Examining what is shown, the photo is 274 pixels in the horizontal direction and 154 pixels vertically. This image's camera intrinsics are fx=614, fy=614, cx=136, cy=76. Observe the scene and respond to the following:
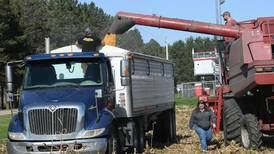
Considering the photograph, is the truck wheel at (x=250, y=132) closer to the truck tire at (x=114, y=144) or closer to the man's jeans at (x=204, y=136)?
the man's jeans at (x=204, y=136)

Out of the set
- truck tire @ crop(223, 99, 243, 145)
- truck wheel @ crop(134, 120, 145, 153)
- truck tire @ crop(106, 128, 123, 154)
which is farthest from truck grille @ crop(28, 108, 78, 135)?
truck tire @ crop(223, 99, 243, 145)

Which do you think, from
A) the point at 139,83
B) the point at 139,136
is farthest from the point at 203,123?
the point at 139,83

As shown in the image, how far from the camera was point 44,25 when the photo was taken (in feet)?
266

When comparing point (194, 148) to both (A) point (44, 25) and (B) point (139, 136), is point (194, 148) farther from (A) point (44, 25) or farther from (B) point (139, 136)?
(A) point (44, 25)

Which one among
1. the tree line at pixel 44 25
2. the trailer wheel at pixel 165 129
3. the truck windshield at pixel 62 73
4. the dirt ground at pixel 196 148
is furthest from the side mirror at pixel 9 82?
the tree line at pixel 44 25

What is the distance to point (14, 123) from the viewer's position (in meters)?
12.7

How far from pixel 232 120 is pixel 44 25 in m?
66.6

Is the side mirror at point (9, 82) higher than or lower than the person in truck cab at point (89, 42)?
lower

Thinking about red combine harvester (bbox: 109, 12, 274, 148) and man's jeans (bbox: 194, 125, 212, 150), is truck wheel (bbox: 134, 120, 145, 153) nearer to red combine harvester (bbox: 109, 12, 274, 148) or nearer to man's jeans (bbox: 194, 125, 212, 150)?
man's jeans (bbox: 194, 125, 212, 150)

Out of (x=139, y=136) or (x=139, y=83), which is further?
(x=139, y=83)

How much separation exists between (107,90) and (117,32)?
171 inches

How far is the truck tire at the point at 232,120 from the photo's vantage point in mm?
16359

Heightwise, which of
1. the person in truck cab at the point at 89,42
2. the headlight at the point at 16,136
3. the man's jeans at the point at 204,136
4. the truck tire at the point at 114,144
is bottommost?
the man's jeans at the point at 204,136

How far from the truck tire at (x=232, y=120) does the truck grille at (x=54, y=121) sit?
5599 mm
